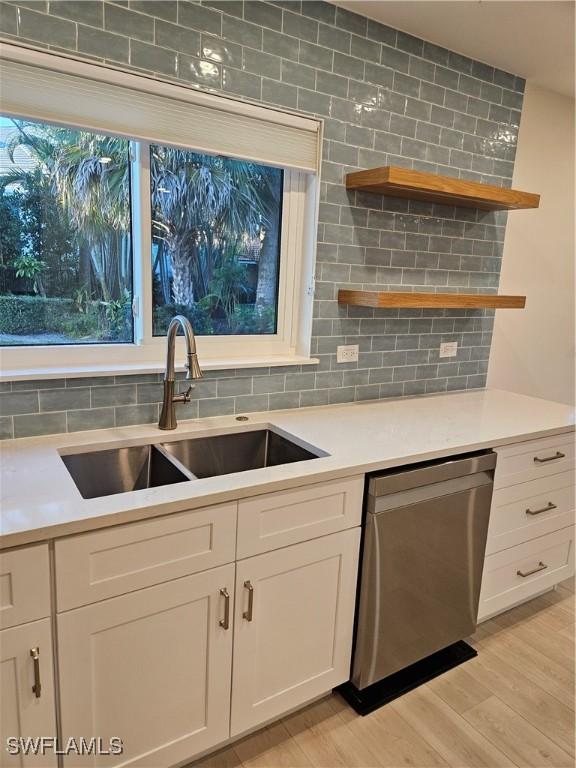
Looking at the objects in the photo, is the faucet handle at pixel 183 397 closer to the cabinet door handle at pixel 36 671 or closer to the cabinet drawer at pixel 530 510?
the cabinet door handle at pixel 36 671

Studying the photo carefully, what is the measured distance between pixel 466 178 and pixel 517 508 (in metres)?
1.60

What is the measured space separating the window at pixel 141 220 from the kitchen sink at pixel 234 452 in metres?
0.31

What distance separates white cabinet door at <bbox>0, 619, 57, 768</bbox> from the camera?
1186 millimetres

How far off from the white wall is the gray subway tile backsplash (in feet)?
0.61

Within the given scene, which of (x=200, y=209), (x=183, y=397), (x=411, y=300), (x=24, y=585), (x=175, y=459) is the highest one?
(x=200, y=209)

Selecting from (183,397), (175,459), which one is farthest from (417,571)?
(183,397)

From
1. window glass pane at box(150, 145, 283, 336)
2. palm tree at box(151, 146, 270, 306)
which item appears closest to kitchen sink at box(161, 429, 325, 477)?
window glass pane at box(150, 145, 283, 336)

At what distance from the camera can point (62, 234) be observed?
1777 mm

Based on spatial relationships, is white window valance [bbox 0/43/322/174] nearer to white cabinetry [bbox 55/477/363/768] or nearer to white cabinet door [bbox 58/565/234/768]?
white cabinetry [bbox 55/477/363/768]

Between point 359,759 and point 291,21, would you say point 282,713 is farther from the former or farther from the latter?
point 291,21

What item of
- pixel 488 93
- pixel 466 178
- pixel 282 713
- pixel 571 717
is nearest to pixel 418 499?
pixel 282 713

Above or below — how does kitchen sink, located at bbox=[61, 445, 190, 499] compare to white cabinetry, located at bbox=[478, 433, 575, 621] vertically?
above

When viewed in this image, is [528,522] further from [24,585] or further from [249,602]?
[24,585]

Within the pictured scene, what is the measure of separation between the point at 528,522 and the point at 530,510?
6 centimetres
